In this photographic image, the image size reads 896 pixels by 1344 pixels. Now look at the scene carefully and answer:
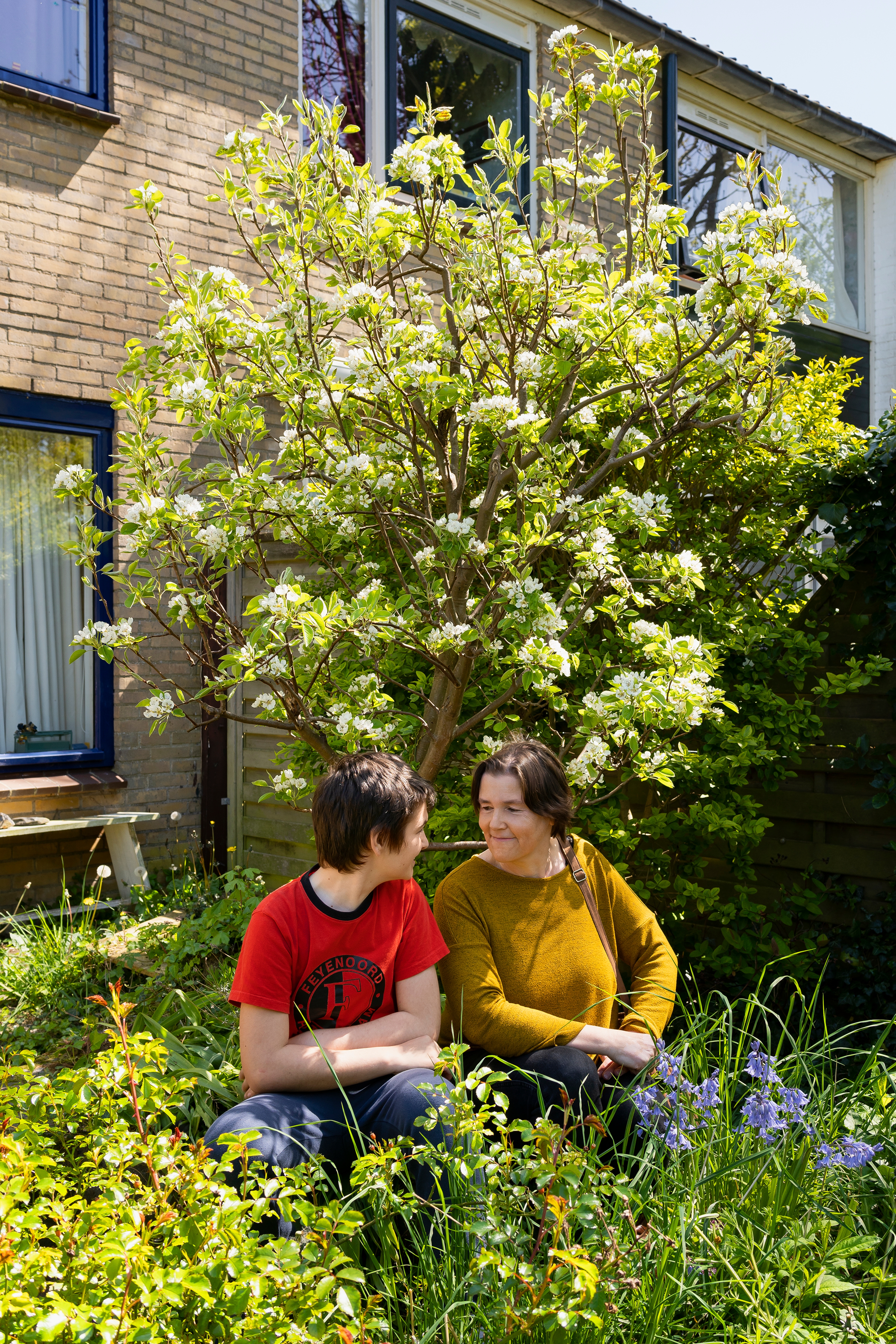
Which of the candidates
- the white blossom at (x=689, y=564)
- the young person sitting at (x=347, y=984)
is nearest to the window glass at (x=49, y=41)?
the white blossom at (x=689, y=564)

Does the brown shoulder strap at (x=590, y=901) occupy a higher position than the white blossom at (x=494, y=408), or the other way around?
the white blossom at (x=494, y=408)

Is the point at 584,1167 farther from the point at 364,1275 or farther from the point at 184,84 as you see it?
the point at 184,84

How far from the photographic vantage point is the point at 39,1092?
183cm

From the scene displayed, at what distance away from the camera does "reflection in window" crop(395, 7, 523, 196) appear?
7.27 metres

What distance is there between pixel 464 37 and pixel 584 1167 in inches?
310

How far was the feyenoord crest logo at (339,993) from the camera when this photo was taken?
2.46 meters

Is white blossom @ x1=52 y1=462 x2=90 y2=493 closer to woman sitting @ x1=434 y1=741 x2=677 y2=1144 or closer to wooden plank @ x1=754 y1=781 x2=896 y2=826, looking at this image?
woman sitting @ x1=434 y1=741 x2=677 y2=1144

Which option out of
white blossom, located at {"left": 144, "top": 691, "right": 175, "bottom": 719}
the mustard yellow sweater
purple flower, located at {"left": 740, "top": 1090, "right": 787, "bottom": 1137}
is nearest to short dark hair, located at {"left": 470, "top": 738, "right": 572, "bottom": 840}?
the mustard yellow sweater

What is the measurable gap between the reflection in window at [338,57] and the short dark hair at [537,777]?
5.32m

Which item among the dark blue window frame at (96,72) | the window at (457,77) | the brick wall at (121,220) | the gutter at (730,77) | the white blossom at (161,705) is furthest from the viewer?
the gutter at (730,77)

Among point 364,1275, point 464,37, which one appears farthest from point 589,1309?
point 464,37

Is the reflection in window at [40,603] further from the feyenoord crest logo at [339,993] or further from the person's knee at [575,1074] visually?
the person's knee at [575,1074]

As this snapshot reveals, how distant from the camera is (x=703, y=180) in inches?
371

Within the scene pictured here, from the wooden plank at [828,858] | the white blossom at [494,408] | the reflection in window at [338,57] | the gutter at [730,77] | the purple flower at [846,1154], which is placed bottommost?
the purple flower at [846,1154]
